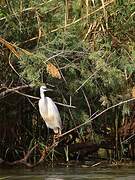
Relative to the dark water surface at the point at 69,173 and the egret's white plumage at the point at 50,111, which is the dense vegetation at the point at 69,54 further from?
the dark water surface at the point at 69,173

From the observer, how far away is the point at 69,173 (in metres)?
10.1

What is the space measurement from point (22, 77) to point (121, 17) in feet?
5.34

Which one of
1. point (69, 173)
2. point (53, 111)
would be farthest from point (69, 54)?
point (69, 173)

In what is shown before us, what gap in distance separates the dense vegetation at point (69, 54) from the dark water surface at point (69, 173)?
1.85ft

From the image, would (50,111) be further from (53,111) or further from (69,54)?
(69,54)

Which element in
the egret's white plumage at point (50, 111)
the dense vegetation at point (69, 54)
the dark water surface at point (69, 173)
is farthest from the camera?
the egret's white plumage at point (50, 111)

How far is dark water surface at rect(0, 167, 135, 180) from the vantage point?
959cm

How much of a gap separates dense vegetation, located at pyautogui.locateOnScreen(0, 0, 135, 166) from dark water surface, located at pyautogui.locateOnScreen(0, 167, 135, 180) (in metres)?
0.56

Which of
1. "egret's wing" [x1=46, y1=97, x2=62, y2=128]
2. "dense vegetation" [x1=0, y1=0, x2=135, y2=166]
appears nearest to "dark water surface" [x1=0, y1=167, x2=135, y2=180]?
"dense vegetation" [x1=0, y1=0, x2=135, y2=166]

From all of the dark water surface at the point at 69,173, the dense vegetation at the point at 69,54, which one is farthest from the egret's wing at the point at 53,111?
the dark water surface at the point at 69,173

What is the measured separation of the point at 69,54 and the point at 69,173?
63.5 inches

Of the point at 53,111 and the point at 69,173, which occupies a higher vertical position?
the point at 53,111

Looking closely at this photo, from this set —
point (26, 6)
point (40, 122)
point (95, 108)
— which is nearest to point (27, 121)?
point (40, 122)

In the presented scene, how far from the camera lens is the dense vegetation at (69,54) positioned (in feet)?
33.0
